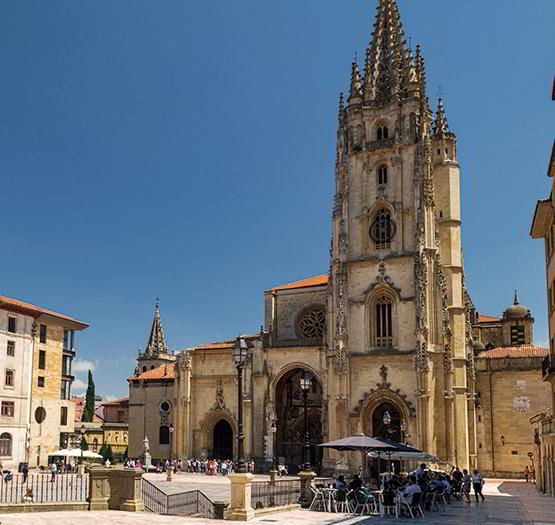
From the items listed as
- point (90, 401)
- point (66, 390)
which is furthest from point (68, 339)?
point (90, 401)

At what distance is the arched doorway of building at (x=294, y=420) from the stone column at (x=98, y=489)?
2993 cm

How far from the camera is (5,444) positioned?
153 feet

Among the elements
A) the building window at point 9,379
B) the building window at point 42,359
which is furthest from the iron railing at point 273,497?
the building window at point 42,359

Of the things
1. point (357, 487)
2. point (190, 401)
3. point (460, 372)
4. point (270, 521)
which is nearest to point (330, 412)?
point (460, 372)

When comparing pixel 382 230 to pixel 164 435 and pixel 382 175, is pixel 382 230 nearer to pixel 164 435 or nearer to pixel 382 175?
pixel 382 175

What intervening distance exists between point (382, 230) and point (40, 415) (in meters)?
27.0

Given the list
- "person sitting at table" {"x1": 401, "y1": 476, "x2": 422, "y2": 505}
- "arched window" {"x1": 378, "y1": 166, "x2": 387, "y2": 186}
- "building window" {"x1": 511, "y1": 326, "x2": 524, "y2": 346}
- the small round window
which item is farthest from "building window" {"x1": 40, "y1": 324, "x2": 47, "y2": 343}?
"building window" {"x1": 511, "y1": 326, "x2": 524, "y2": 346}

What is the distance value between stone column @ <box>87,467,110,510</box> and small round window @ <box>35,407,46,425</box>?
30688mm

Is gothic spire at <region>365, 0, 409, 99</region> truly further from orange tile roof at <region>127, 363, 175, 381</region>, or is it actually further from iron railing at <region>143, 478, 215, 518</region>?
iron railing at <region>143, 478, 215, 518</region>

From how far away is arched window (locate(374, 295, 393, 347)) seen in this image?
47.5 meters

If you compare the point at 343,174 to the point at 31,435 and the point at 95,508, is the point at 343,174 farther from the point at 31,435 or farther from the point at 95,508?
the point at 95,508

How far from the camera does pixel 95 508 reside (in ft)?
70.8

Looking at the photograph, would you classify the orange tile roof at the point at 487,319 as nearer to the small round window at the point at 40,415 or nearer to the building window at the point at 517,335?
the building window at the point at 517,335

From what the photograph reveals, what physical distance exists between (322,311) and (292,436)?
9.47 m
